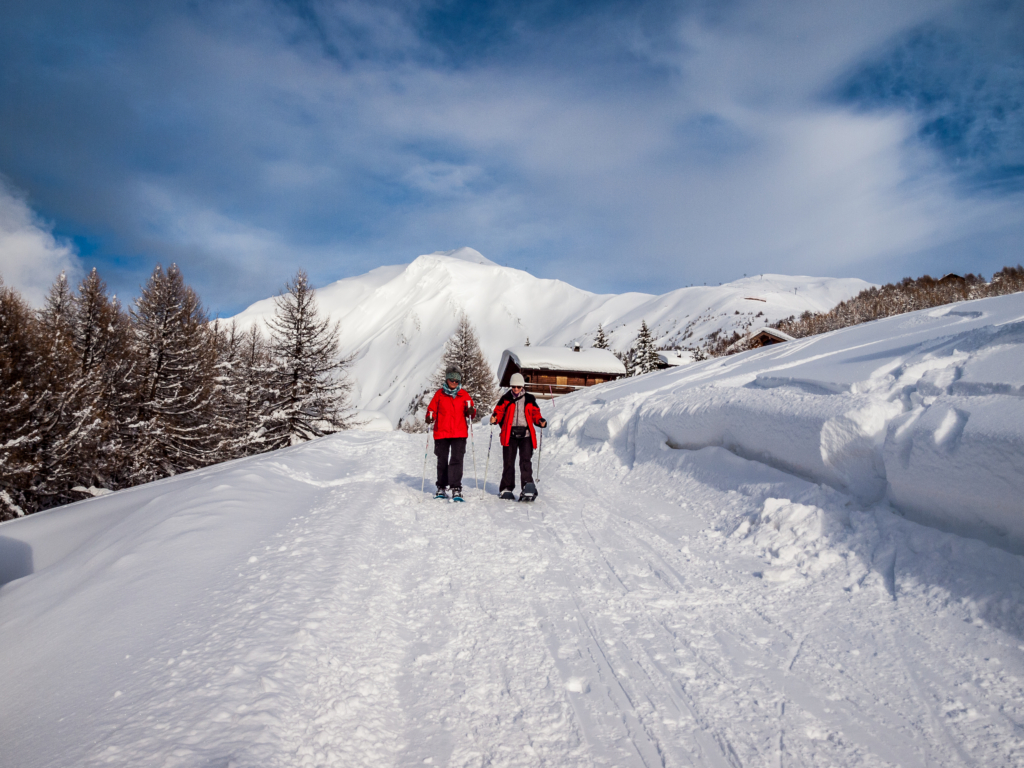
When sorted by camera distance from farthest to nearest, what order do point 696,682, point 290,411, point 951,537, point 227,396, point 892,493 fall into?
point 227,396
point 290,411
point 892,493
point 951,537
point 696,682

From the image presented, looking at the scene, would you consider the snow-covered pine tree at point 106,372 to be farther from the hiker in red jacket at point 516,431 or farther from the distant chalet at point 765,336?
the distant chalet at point 765,336

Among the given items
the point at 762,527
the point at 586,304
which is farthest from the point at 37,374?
the point at 586,304

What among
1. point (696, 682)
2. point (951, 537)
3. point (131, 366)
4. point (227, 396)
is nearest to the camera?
point (696, 682)

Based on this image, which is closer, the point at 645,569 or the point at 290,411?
the point at 645,569

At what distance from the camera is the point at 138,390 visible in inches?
822

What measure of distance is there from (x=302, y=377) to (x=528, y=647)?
78.9 ft

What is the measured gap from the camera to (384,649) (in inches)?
126

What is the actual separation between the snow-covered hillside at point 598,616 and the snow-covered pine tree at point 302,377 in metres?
17.4

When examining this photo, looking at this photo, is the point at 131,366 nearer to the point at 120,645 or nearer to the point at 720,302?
the point at 120,645

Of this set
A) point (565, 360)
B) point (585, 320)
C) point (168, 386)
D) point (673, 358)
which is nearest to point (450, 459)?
point (168, 386)

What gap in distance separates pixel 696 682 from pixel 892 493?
297 cm

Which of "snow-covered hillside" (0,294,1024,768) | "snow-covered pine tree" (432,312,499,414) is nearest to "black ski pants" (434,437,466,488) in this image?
"snow-covered hillside" (0,294,1024,768)

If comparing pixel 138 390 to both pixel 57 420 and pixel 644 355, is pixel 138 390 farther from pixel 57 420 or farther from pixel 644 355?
pixel 644 355

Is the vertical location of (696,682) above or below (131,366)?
below
